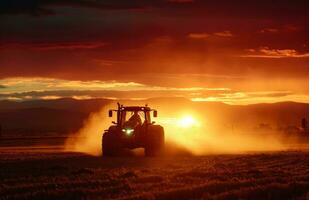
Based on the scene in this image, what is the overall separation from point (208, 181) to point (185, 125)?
1412 inches

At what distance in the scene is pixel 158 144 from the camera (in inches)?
1455

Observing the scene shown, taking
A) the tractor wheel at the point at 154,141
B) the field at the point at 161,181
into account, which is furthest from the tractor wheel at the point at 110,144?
the field at the point at 161,181

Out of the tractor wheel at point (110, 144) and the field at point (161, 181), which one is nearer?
the field at point (161, 181)

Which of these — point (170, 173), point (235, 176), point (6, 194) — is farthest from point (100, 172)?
point (6, 194)

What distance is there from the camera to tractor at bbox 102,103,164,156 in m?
36.4

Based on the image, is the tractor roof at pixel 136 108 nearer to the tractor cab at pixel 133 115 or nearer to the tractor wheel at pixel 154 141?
the tractor cab at pixel 133 115

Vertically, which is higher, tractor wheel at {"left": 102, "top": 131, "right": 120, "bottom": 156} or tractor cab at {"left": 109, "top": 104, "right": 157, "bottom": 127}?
tractor cab at {"left": 109, "top": 104, "right": 157, "bottom": 127}

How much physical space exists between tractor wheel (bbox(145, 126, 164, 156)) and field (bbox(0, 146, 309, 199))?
178 inches

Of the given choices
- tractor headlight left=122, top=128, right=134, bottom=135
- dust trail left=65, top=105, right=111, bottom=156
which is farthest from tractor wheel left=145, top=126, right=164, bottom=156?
dust trail left=65, top=105, right=111, bottom=156

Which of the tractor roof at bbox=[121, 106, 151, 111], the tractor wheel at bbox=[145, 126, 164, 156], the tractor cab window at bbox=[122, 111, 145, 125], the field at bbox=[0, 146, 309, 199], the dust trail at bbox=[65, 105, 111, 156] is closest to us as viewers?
the field at bbox=[0, 146, 309, 199]

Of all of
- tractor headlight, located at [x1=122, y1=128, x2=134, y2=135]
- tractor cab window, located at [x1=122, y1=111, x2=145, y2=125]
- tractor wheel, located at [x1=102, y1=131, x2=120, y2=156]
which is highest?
tractor cab window, located at [x1=122, y1=111, x2=145, y2=125]

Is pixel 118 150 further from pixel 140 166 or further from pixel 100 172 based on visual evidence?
pixel 100 172

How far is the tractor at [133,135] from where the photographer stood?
36438mm

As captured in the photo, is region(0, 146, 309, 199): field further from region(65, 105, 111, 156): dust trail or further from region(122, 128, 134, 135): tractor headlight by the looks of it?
region(65, 105, 111, 156): dust trail
